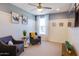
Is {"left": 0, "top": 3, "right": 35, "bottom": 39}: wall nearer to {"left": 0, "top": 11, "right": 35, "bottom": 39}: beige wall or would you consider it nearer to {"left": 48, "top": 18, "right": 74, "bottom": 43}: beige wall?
{"left": 0, "top": 11, "right": 35, "bottom": 39}: beige wall

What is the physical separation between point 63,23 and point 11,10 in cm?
321

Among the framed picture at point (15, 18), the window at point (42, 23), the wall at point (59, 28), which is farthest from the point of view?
the window at point (42, 23)

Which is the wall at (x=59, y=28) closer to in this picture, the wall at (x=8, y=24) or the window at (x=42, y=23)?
the window at (x=42, y=23)

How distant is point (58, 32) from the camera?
19.9ft

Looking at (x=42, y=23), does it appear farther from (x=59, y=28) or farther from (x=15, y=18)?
(x=15, y=18)

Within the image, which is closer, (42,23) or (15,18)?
(15,18)

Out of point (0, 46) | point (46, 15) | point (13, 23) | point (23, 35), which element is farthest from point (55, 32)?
point (0, 46)

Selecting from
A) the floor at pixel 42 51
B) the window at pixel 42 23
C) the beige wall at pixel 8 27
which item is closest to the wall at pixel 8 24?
the beige wall at pixel 8 27

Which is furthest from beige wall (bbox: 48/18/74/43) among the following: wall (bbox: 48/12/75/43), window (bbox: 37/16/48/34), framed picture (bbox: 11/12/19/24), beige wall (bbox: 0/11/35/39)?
framed picture (bbox: 11/12/19/24)

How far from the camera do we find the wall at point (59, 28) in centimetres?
572

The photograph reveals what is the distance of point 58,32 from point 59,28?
0.82ft

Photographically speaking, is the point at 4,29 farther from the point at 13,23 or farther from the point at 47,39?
the point at 47,39

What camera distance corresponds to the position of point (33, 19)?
6.16 m

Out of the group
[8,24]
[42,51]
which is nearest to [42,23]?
[42,51]
